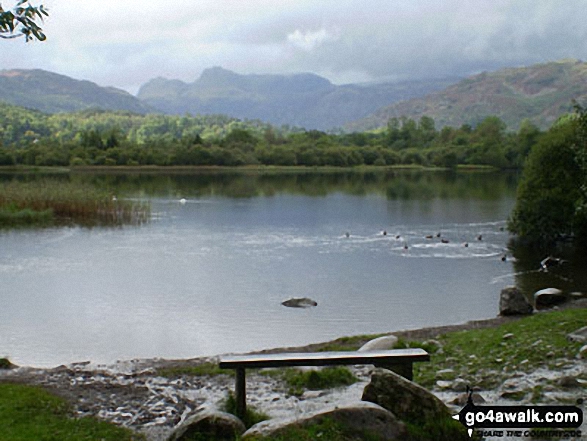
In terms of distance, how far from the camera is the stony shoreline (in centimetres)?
1028

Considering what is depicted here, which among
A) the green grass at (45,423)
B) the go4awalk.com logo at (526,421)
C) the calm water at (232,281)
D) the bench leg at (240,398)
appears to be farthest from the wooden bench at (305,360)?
the calm water at (232,281)

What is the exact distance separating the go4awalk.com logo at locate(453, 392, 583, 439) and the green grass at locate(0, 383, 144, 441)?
4.60 meters

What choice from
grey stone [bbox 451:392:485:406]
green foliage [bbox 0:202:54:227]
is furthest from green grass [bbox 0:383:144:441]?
green foliage [bbox 0:202:54:227]

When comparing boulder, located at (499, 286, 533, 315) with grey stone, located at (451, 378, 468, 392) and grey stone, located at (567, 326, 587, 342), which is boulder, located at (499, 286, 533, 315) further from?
grey stone, located at (451, 378, 468, 392)

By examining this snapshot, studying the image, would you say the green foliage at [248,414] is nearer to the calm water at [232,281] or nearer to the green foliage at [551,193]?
the calm water at [232,281]

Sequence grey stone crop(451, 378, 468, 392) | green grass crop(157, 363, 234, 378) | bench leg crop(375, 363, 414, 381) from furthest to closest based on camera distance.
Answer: green grass crop(157, 363, 234, 378) → grey stone crop(451, 378, 468, 392) → bench leg crop(375, 363, 414, 381)

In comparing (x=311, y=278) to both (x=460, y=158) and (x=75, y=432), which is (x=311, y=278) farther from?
(x=460, y=158)

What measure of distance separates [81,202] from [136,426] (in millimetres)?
45082

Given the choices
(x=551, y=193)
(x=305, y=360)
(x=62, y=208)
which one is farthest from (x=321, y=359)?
(x=62, y=208)

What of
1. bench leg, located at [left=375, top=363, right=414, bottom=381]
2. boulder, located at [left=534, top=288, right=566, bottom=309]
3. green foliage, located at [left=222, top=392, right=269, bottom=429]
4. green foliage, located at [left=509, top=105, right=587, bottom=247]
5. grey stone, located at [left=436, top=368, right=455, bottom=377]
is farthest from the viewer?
green foliage, located at [left=509, top=105, right=587, bottom=247]

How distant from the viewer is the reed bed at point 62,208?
49.1 meters

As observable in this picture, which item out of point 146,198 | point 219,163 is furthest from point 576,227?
point 219,163

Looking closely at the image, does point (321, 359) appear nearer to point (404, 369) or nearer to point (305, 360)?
point (305, 360)

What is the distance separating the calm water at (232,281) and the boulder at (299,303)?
36 centimetres
